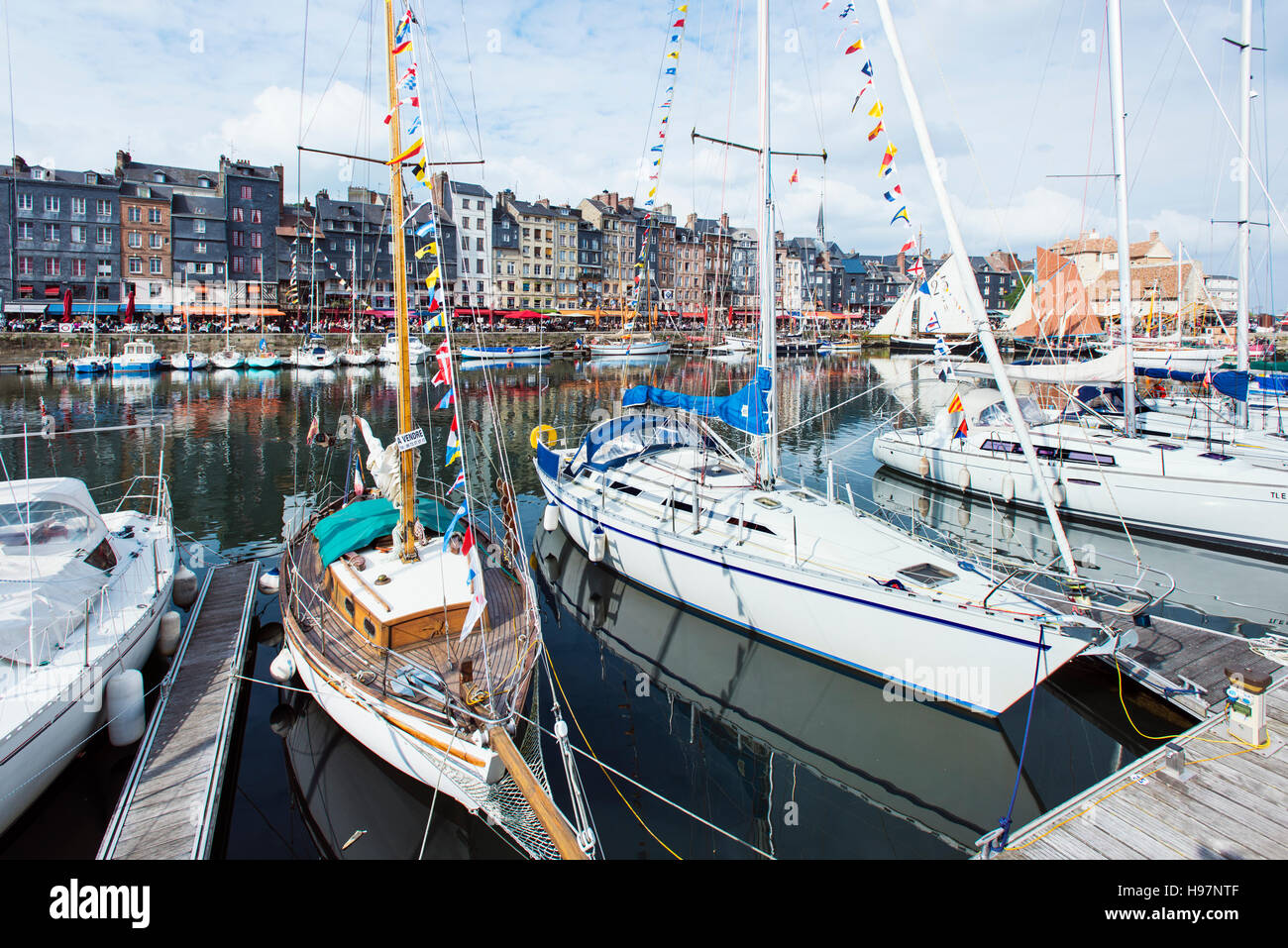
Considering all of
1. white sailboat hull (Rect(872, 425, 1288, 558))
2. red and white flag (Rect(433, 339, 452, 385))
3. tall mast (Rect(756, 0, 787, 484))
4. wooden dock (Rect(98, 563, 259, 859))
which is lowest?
wooden dock (Rect(98, 563, 259, 859))

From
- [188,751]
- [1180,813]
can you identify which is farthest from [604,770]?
[1180,813]

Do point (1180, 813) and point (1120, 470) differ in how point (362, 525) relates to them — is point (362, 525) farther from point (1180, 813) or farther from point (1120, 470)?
point (1120, 470)

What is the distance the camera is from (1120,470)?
19.9 metres

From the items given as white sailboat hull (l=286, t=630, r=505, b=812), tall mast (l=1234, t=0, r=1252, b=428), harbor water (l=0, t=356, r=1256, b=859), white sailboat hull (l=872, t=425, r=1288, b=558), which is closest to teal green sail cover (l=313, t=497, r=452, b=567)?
harbor water (l=0, t=356, r=1256, b=859)

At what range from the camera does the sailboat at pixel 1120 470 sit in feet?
58.5

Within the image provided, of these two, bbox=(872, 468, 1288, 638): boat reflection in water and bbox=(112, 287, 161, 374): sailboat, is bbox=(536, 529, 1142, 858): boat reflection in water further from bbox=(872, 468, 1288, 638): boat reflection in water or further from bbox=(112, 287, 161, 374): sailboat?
bbox=(112, 287, 161, 374): sailboat

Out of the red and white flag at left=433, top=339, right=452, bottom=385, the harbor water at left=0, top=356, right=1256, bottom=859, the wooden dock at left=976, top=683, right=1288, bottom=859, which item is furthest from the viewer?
the red and white flag at left=433, top=339, right=452, bottom=385

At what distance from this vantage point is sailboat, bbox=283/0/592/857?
25.6 feet

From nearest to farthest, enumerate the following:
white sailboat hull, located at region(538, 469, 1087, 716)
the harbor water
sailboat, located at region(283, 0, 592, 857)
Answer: sailboat, located at region(283, 0, 592, 857)
the harbor water
white sailboat hull, located at region(538, 469, 1087, 716)

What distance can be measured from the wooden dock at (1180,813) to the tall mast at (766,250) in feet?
27.6

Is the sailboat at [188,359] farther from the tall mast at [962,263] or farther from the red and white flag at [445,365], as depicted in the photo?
the tall mast at [962,263]

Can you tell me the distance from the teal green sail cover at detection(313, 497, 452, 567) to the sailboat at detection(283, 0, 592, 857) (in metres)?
0.03
